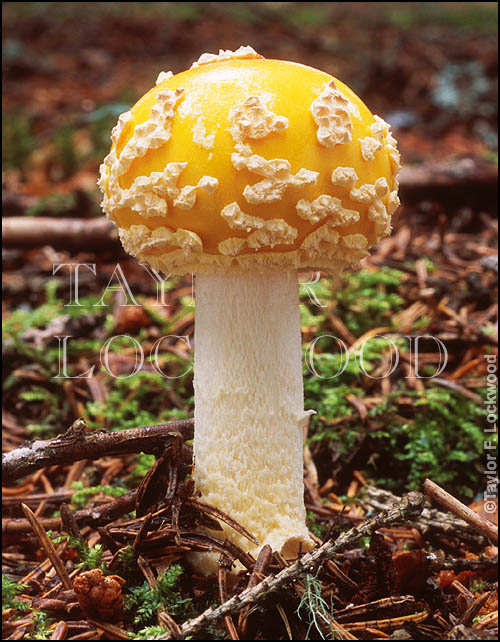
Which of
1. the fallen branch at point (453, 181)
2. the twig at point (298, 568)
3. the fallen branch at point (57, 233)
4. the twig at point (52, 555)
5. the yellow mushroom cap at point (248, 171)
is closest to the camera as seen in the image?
the twig at point (298, 568)

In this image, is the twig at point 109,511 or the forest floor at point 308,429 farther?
the twig at point 109,511

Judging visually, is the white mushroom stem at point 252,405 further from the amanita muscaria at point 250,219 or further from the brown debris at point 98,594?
the brown debris at point 98,594

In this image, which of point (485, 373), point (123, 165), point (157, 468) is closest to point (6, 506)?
point (157, 468)

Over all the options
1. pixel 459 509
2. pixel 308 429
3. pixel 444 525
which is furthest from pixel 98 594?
pixel 308 429

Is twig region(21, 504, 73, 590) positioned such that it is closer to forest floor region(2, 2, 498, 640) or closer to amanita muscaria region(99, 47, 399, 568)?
forest floor region(2, 2, 498, 640)

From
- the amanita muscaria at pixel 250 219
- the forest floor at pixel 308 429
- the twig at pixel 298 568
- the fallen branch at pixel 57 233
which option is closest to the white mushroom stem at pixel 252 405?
the amanita muscaria at pixel 250 219

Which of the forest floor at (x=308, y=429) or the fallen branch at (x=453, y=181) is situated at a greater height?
the fallen branch at (x=453, y=181)
